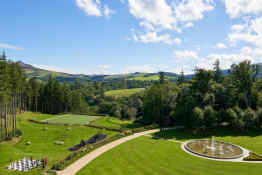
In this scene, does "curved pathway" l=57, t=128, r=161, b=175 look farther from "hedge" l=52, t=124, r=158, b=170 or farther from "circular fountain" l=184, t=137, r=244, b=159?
"circular fountain" l=184, t=137, r=244, b=159

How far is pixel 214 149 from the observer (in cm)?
2997

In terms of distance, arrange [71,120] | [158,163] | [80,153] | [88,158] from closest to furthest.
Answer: [158,163] < [88,158] < [80,153] < [71,120]

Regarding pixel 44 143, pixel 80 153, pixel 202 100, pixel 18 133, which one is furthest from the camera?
pixel 202 100

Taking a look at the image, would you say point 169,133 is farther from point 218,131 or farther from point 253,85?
point 253,85

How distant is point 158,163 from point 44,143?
86.1 ft

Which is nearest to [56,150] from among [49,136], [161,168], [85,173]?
[49,136]

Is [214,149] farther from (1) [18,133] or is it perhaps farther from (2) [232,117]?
(1) [18,133]

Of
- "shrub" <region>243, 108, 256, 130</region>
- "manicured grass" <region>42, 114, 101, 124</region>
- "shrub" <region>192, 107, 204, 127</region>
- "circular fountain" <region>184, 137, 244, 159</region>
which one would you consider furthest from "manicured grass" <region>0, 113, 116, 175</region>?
"shrub" <region>243, 108, 256, 130</region>

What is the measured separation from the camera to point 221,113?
140 feet

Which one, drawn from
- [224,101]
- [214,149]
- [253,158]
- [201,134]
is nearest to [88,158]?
[214,149]

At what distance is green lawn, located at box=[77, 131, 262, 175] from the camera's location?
22.3 m

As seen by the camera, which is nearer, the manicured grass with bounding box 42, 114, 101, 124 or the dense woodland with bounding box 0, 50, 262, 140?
the dense woodland with bounding box 0, 50, 262, 140

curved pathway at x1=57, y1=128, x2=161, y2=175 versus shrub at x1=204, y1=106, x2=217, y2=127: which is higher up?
shrub at x1=204, y1=106, x2=217, y2=127

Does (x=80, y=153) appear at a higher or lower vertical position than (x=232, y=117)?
lower
